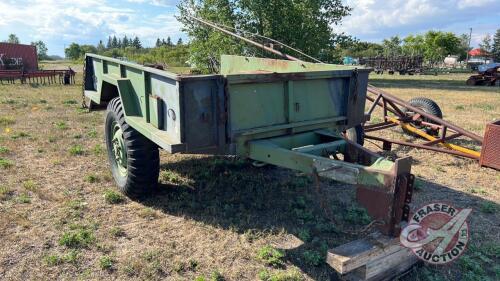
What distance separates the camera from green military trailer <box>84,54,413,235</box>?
8.77 feet

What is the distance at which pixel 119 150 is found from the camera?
4.54 m

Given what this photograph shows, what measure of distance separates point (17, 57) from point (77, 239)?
30564mm

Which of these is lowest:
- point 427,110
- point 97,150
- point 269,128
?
point 97,150

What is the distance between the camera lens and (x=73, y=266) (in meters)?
3.15

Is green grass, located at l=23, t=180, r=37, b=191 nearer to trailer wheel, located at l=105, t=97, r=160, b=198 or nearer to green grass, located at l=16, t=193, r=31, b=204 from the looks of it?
green grass, located at l=16, t=193, r=31, b=204

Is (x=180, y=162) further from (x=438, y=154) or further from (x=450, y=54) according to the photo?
(x=450, y=54)

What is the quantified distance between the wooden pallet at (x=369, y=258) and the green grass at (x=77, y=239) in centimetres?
204

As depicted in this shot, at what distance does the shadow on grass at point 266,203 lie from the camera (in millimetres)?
3559

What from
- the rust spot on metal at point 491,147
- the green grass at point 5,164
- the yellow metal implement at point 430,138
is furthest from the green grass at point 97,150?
the rust spot on metal at point 491,147

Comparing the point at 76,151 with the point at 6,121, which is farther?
the point at 6,121

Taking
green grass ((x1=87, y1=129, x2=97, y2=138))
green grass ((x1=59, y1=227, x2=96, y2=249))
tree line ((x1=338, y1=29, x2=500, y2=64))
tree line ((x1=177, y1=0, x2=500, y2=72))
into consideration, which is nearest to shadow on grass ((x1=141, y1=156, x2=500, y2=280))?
green grass ((x1=59, y1=227, x2=96, y2=249))

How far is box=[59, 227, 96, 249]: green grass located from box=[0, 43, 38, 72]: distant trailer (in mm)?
26894

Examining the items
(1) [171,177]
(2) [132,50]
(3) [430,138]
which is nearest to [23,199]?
(1) [171,177]

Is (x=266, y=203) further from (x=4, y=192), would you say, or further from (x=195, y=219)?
(x=4, y=192)
